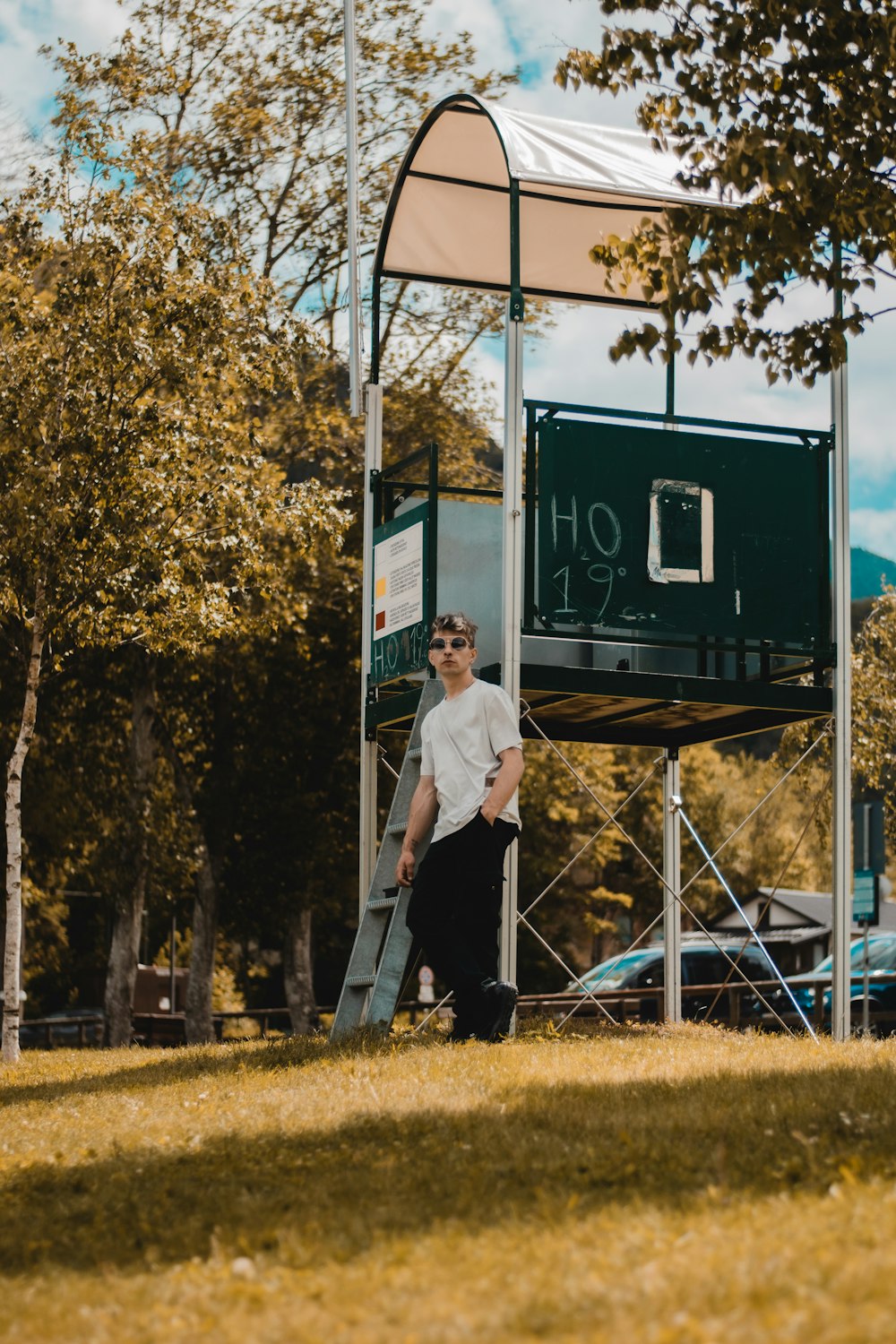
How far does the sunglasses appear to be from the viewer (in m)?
9.84

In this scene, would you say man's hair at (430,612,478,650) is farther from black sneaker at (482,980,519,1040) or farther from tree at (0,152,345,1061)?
tree at (0,152,345,1061)

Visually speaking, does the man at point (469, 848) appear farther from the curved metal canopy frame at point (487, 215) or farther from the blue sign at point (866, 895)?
the blue sign at point (866, 895)

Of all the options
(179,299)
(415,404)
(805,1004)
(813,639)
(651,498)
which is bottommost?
(805,1004)

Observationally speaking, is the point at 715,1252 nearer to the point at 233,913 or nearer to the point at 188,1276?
the point at 188,1276

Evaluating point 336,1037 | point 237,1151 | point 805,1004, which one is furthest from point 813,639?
point 805,1004

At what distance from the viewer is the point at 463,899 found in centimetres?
967

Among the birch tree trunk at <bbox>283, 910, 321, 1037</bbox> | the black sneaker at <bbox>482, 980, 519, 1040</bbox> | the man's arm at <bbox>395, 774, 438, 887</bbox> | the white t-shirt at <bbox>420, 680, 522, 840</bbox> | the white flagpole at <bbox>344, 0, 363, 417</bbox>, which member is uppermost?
the white flagpole at <bbox>344, 0, 363, 417</bbox>

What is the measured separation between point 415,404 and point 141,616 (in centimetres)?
1506

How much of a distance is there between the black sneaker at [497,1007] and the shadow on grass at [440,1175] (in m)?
2.34

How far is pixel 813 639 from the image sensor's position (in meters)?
13.2

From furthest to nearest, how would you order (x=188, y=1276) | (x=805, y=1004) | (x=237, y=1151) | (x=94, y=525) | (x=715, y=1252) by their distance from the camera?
1. (x=805, y=1004)
2. (x=94, y=525)
3. (x=237, y=1151)
4. (x=188, y=1276)
5. (x=715, y=1252)

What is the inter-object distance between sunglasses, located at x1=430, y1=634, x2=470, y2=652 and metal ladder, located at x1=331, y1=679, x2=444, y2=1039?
1.29 metres

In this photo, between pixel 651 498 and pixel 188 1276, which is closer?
pixel 188 1276

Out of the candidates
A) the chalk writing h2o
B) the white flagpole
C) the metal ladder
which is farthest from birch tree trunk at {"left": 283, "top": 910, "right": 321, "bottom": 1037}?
the metal ladder
